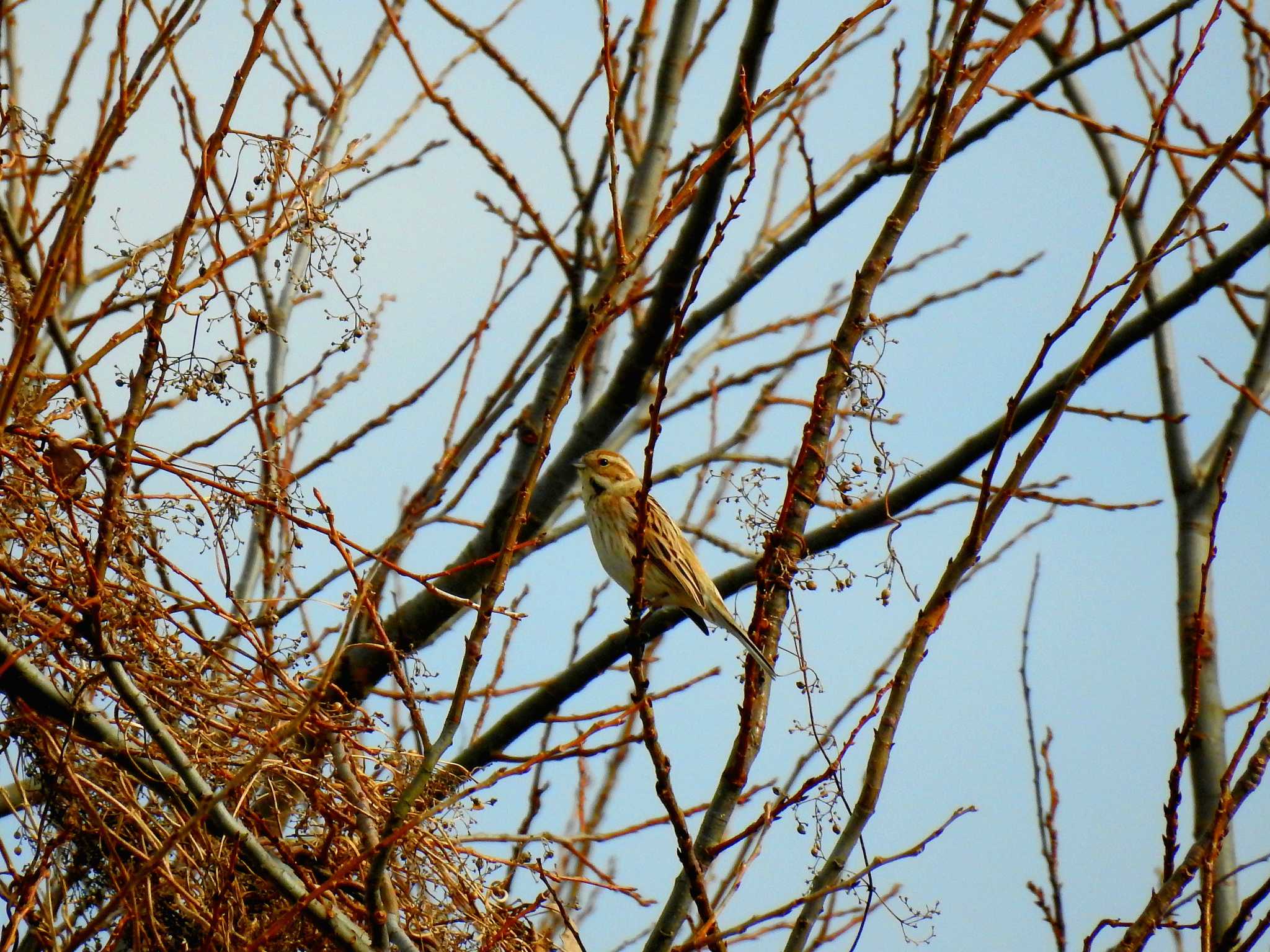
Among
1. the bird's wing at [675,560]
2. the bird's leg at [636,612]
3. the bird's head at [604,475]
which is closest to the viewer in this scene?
the bird's leg at [636,612]

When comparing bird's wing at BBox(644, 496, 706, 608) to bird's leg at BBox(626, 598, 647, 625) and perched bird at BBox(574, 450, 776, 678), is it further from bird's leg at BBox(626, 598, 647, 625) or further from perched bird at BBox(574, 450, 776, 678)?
bird's leg at BBox(626, 598, 647, 625)

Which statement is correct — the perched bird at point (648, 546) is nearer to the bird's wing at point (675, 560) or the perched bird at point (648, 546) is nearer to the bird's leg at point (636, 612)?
the bird's wing at point (675, 560)

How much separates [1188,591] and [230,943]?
327cm

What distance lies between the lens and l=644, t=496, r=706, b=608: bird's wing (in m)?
4.91

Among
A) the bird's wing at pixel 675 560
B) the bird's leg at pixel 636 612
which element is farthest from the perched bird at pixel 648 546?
the bird's leg at pixel 636 612

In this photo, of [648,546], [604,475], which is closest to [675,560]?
[648,546]

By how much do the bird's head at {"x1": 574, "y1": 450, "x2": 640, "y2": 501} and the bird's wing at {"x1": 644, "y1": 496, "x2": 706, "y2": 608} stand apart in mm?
325

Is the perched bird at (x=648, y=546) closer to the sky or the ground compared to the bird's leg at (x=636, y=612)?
closer to the sky

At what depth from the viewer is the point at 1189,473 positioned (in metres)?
4.75

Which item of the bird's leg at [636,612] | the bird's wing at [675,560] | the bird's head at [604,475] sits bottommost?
the bird's leg at [636,612]

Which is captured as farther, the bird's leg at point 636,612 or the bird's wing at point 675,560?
the bird's wing at point 675,560

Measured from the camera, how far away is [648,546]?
462 centimetres

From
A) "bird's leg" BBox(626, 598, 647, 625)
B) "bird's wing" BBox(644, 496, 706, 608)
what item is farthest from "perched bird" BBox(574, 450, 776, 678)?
"bird's leg" BBox(626, 598, 647, 625)

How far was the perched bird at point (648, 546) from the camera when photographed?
4930 millimetres
